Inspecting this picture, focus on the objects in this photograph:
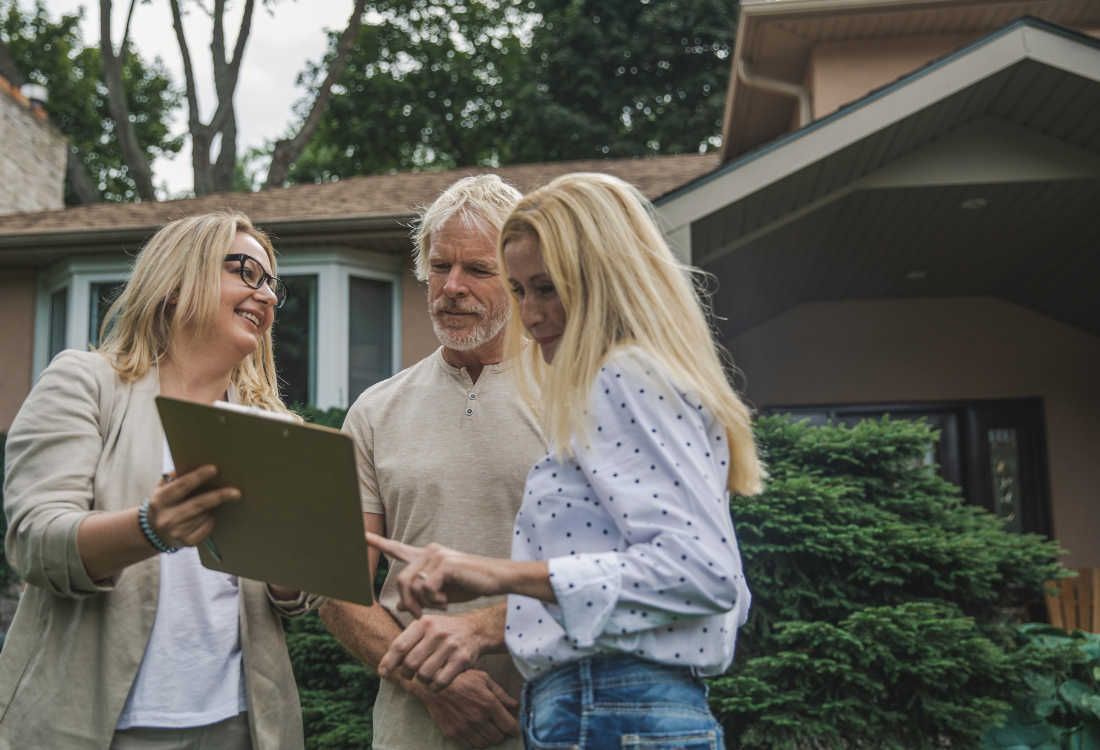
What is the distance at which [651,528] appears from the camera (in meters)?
1.33

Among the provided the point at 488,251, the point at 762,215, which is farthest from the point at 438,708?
the point at 762,215

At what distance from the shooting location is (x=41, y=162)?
1227 centimetres

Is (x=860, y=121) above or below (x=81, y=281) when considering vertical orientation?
above

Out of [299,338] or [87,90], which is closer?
[299,338]

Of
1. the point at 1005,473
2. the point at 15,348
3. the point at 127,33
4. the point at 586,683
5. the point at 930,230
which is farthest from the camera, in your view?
the point at 127,33

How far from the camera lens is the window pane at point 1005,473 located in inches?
355

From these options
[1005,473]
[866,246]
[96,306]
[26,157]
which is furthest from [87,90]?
[1005,473]

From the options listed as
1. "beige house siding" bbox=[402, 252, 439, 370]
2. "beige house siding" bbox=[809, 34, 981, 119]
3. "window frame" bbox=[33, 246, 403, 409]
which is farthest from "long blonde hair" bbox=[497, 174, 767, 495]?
"beige house siding" bbox=[809, 34, 981, 119]

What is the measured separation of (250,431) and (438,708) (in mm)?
914

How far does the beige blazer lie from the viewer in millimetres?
1688

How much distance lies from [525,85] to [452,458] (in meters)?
20.2

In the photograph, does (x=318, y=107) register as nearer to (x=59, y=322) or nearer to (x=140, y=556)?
(x=59, y=322)

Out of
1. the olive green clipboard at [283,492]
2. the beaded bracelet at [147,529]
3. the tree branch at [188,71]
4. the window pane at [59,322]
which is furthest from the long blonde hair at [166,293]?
the tree branch at [188,71]

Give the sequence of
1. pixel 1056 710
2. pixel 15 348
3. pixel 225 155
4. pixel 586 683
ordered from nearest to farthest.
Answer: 1. pixel 586 683
2. pixel 1056 710
3. pixel 15 348
4. pixel 225 155
